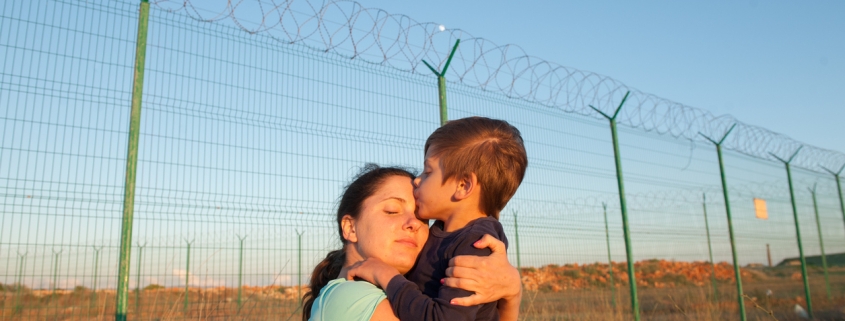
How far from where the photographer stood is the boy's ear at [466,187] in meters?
1.91

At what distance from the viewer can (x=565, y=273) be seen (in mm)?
8867

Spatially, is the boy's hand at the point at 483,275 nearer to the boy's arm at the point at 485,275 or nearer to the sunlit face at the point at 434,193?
the boy's arm at the point at 485,275

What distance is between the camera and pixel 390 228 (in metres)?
1.88

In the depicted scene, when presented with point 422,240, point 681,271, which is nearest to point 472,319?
point 422,240

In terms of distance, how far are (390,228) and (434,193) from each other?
17cm

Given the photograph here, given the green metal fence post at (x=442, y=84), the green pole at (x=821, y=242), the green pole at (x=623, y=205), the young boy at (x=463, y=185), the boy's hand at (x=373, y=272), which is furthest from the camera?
the green pole at (x=821, y=242)

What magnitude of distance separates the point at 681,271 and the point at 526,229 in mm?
16432

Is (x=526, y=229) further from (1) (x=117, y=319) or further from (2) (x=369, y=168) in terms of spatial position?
(2) (x=369, y=168)

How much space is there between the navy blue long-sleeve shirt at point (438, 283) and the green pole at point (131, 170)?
2.40 m

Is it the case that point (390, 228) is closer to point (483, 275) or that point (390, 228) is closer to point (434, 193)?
point (434, 193)

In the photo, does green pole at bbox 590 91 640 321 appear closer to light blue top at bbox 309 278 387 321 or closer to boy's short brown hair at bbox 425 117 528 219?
boy's short brown hair at bbox 425 117 528 219

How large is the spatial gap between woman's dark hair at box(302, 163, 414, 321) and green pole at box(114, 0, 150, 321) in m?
1.96

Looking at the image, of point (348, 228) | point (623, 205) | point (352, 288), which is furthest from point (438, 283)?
point (623, 205)

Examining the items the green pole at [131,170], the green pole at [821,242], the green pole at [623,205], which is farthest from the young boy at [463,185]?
the green pole at [821,242]
